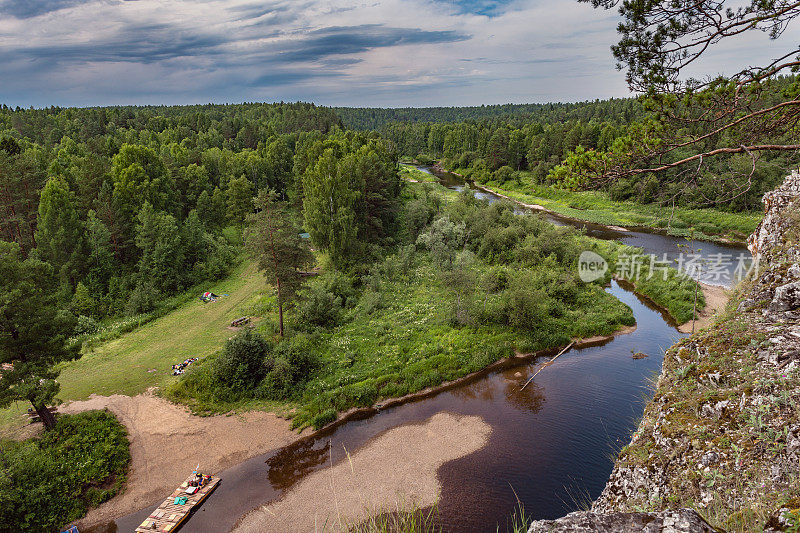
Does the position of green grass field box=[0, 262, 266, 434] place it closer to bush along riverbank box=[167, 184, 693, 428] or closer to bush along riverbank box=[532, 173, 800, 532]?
bush along riverbank box=[167, 184, 693, 428]

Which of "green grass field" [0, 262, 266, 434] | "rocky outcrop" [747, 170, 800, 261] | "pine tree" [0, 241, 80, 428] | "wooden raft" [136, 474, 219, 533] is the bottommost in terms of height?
"wooden raft" [136, 474, 219, 533]

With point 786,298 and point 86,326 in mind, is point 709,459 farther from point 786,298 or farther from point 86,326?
point 86,326

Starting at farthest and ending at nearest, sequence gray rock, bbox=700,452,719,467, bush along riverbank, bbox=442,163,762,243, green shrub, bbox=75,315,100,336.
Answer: bush along riverbank, bbox=442,163,762,243
green shrub, bbox=75,315,100,336
gray rock, bbox=700,452,719,467

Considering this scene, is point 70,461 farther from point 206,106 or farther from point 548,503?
point 206,106

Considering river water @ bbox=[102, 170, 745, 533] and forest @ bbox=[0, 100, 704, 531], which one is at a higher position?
forest @ bbox=[0, 100, 704, 531]

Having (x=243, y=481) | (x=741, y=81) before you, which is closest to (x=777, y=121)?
(x=741, y=81)

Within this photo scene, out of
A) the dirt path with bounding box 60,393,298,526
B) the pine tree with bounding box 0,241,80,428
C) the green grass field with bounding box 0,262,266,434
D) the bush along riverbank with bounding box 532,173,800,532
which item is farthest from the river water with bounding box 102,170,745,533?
the green grass field with bounding box 0,262,266,434

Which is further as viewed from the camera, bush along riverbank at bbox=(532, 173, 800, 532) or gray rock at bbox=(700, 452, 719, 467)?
gray rock at bbox=(700, 452, 719, 467)
